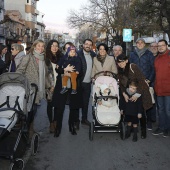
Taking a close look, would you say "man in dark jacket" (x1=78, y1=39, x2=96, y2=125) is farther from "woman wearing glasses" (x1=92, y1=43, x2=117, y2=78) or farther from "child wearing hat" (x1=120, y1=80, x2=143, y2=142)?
"child wearing hat" (x1=120, y1=80, x2=143, y2=142)

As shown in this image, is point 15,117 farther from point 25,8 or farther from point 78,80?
point 25,8

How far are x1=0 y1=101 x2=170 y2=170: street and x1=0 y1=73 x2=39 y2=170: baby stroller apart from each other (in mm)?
390

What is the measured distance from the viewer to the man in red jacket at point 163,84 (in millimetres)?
6301

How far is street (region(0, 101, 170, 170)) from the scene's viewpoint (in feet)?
16.0

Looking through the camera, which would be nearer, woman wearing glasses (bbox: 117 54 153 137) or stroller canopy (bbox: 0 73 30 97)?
stroller canopy (bbox: 0 73 30 97)

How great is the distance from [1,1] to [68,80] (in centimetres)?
4850

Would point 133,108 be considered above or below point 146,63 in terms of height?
below

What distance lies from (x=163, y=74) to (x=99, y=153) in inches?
86.8

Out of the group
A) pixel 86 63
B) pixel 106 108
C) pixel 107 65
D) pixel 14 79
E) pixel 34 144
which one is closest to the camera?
pixel 34 144

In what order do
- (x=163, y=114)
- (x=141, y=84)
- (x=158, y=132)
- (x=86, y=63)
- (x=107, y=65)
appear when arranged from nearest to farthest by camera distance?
(x=141, y=84) → (x=163, y=114) → (x=158, y=132) → (x=107, y=65) → (x=86, y=63)

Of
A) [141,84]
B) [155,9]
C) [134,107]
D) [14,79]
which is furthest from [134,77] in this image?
[155,9]

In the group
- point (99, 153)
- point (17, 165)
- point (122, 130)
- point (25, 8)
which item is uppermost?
point (25, 8)

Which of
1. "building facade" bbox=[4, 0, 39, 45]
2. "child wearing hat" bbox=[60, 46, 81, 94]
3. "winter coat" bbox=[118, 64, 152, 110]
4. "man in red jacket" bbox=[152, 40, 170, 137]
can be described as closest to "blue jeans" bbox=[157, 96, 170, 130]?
"man in red jacket" bbox=[152, 40, 170, 137]

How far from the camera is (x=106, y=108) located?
629cm
